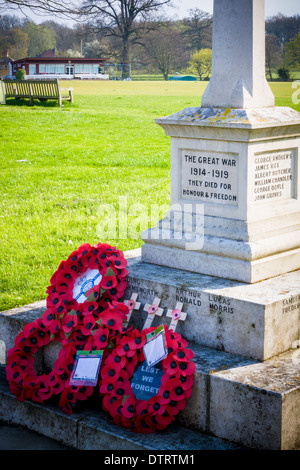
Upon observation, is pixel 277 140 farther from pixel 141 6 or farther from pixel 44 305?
pixel 141 6

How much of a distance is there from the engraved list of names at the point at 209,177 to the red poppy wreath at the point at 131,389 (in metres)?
1.06

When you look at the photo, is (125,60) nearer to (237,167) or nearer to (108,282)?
(237,167)

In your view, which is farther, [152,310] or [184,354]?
[152,310]

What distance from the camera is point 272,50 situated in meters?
5.98

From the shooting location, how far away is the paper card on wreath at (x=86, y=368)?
3.79m

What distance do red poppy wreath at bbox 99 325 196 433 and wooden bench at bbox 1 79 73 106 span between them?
1867 centimetres

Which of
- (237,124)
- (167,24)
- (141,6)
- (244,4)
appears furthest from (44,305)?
(141,6)

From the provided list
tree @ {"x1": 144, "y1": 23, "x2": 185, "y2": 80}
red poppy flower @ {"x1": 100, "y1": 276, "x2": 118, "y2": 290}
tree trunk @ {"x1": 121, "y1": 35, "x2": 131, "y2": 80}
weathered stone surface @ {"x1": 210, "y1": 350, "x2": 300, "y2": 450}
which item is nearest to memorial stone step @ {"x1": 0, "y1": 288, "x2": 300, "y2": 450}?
weathered stone surface @ {"x1": 210, "y1": 350, "x2": 300, "y2": 450}

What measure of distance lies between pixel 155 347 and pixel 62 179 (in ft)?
21.6

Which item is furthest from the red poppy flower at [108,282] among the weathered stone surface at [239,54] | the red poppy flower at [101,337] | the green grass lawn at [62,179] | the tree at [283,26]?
the tree at [283,26]

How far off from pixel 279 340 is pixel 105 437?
3.73 ft

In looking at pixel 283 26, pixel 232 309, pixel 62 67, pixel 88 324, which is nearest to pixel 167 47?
pixel 283 26

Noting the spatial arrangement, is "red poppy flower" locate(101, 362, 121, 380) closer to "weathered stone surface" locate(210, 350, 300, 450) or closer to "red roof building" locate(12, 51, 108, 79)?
"weathered stone surface" locate(210, 350, 300, 450)

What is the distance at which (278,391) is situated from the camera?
130 inches
